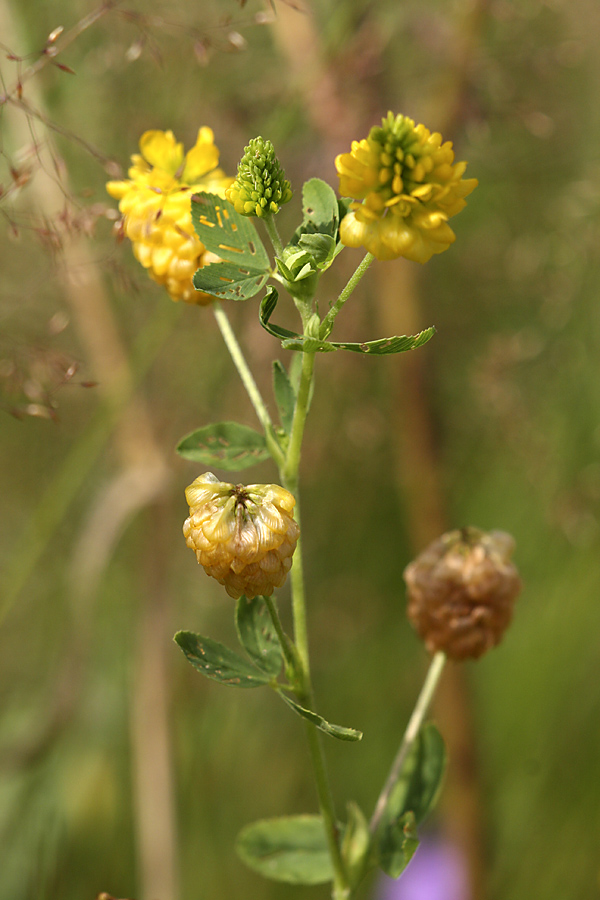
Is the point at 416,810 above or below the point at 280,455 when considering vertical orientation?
below

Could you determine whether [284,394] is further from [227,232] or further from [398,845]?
[398,845]

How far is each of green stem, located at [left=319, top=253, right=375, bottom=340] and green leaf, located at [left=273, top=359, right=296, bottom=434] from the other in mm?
131

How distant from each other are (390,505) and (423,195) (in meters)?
1.33

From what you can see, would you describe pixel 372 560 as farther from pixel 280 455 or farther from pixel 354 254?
pixel 280 455

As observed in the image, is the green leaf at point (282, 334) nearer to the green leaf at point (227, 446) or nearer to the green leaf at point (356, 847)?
the green leaf at point (227, 446)

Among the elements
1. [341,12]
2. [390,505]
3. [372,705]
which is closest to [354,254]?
[341,12]

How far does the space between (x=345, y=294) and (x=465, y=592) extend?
0.37 meters

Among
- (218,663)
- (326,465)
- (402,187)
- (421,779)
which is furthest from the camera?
(326,465)

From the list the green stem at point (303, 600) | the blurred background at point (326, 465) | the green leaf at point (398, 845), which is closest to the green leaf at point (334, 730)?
the green stem at point (303, 600)

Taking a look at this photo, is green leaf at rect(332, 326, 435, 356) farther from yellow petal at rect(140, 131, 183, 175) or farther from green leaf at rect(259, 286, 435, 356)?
yellow petal at rect(140, 131, 183, 175)

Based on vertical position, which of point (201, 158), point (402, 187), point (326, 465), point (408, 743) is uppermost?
point (326, 465)

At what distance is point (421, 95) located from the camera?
1.51 m

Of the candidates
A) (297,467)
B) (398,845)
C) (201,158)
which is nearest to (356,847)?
(398,845)

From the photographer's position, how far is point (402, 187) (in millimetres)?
424
